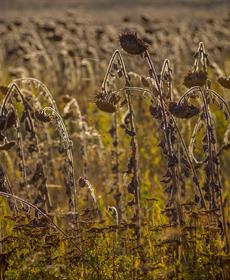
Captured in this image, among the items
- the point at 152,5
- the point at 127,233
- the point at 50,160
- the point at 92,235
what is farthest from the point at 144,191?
the point at 152,5

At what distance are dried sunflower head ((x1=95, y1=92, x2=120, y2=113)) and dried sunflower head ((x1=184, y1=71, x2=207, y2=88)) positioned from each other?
408 mm

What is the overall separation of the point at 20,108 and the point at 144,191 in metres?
2.06

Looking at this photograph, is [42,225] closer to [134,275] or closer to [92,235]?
[92,235]

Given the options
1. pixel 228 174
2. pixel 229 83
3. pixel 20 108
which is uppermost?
pixel 229 83

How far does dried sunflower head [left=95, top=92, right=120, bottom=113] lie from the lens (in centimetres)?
444

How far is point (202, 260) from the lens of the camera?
459 centimetres

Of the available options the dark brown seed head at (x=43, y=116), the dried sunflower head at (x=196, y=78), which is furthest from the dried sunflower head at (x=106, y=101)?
the dried sunflower head at (x=196, y=78)

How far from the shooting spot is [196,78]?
4527mm

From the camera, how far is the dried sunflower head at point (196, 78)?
4512 mm

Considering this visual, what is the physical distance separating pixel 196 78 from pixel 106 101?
51cm

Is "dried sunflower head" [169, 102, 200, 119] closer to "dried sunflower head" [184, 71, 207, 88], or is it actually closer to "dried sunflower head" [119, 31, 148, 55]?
"dried sunflower head" [184, 71, 207, 88]

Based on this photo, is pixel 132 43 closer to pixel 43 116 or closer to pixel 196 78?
pixel 196 78

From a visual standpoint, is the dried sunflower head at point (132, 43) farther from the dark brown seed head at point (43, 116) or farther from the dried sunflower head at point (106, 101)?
the dark brown seed head at point (43, 116)

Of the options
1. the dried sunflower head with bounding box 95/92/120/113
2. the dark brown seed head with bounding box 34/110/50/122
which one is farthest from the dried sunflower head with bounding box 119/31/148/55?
the dark brown seed head with bounding box 34/110/50/122
